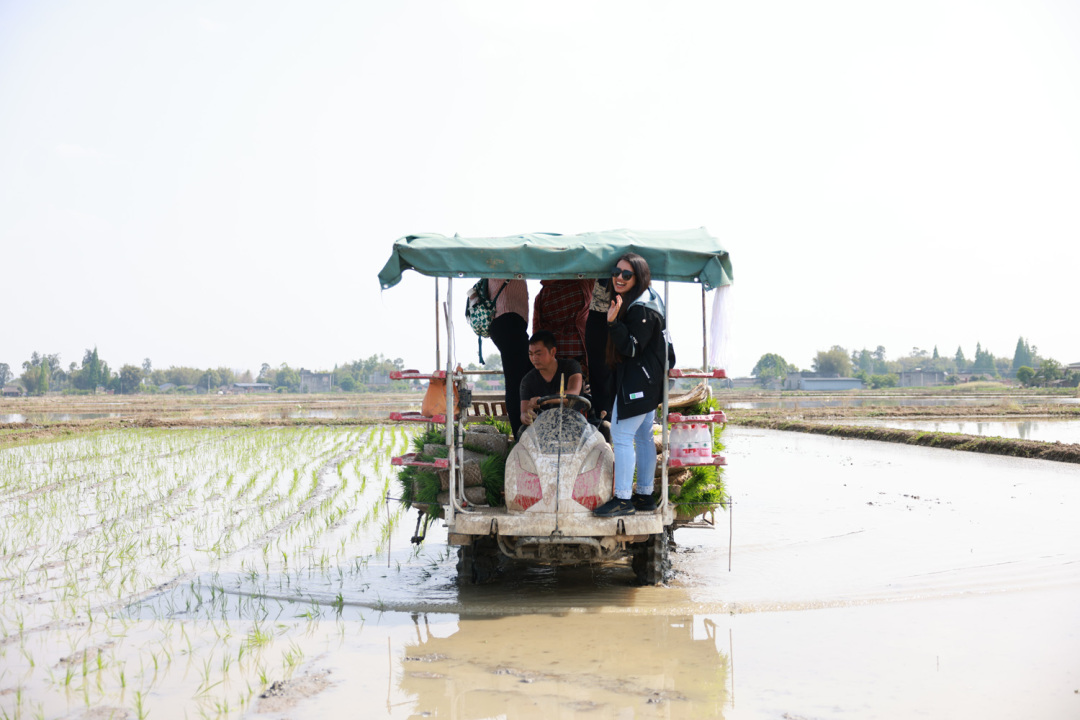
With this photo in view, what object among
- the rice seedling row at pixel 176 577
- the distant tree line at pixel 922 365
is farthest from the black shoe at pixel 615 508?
the distant tree line at pixel 922 365

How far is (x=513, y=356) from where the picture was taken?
21.3ft

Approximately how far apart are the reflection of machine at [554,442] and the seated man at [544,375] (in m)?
0.18

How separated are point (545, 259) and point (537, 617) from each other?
2.42m

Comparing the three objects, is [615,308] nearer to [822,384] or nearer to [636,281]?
[636,281]

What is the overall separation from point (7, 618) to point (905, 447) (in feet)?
55.1

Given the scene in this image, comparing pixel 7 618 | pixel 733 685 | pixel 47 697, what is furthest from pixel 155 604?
pixel 733 685

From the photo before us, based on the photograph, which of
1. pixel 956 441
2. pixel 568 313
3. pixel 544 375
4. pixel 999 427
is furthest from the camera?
pixel 999 427

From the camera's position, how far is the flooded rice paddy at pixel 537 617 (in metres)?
4.06

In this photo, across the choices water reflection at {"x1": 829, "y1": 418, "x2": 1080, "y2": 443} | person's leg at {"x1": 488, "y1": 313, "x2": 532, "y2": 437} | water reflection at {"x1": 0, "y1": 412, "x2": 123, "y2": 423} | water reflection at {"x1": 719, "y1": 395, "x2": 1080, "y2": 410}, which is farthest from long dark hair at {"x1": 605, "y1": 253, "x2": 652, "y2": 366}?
water reflection at {"x1": 0, "y1": 412, "x2": 123, "y2": 423}

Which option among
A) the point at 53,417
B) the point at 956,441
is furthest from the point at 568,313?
the point at 53,417

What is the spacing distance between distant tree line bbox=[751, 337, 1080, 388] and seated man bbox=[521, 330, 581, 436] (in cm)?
6825

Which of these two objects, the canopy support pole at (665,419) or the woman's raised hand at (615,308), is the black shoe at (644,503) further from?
the woman's raised hand at (615,308)

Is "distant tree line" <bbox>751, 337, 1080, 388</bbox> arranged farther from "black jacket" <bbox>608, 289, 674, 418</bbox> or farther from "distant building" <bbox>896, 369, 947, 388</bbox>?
"black jacket" <bbox>608, 289, 674, 418</bbox>

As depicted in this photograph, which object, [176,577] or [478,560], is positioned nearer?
[478,560]
